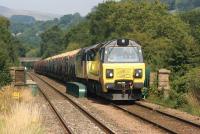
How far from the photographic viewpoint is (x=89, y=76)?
89.5 feet

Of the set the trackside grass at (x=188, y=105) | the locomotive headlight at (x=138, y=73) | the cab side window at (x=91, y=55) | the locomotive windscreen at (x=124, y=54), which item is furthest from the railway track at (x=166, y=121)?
the cab side window at (x=91, y=55)

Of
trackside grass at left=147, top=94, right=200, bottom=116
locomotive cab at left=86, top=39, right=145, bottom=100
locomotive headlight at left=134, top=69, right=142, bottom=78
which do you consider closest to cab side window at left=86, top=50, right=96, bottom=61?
locomotive cab at left=86, top=39, right=145, bottom=100

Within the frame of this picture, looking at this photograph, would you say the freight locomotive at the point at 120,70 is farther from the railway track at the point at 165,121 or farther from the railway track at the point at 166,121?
the railway track at the point at 166,121

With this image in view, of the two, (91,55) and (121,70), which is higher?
(91,55)

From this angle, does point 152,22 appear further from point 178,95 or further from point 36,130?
point 36,130

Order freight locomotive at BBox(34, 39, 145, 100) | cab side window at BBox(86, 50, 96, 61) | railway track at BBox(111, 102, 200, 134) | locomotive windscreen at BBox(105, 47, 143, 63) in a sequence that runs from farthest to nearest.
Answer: cab side window at BBox(86, 50, 96, 61)
locomotive windscreen at BBox(105, 47, 143, 63)
freight locomotive at BBox(34, 39, 145, 100)
railway track at BBox(111, 102, 200, 134)

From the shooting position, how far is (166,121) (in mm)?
16703

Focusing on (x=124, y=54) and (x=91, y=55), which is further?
(x=91, y=55)

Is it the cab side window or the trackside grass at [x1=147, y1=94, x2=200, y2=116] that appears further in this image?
the cab side window

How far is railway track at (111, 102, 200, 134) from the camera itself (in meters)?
14.5

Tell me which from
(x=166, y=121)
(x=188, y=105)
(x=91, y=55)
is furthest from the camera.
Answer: (x=91, y=55)

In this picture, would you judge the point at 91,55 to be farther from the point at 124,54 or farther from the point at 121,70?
the point at 121,70

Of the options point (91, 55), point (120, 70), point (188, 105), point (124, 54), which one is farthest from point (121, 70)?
point (91, 55)

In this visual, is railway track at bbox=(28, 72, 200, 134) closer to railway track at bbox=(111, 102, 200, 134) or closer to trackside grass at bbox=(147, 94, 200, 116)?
railway track at bbox=(111, 102, 200, 134)
